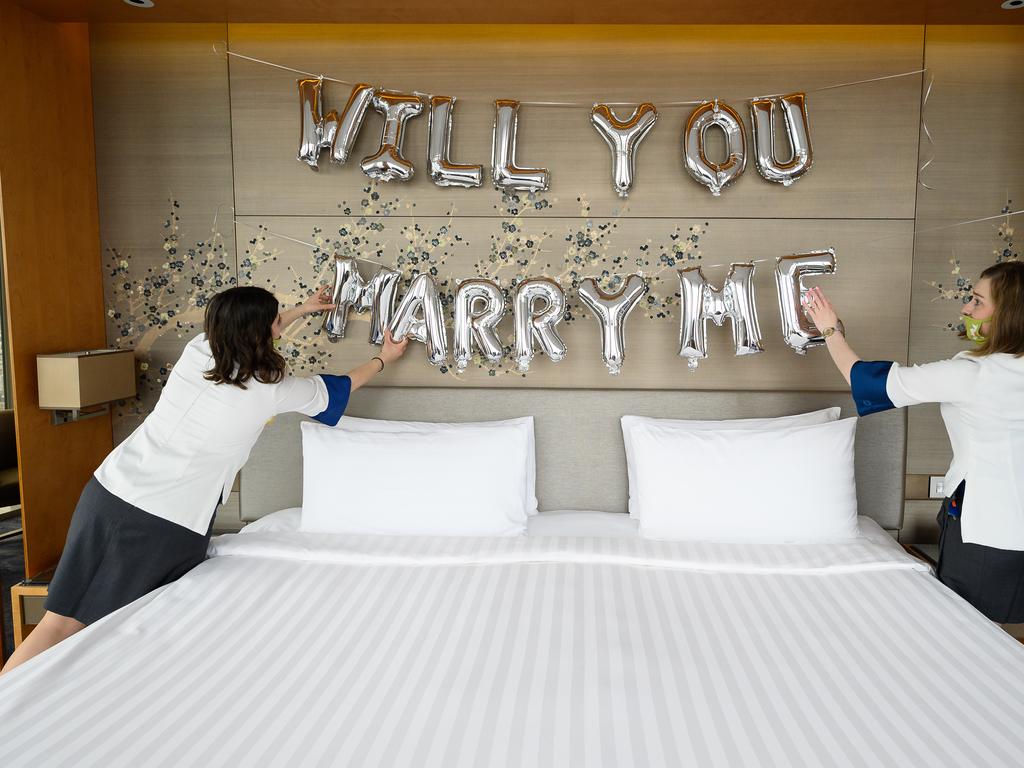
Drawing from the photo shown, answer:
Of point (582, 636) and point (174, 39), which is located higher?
point (174, 39)

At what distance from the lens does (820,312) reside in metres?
2.32

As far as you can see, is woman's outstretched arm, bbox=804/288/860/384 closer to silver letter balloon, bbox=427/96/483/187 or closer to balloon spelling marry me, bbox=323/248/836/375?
balloon spelling marry me, bbox=323/248/836/375

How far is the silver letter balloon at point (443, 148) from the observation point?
256 cm

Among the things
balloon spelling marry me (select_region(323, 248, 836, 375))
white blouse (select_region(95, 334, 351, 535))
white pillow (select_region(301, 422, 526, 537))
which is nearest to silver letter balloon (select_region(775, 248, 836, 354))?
balloon spelling marry me (select_region(323, 248, 836, 375))

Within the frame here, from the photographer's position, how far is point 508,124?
2.56m

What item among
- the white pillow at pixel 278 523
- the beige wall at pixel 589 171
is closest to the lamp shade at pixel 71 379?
the beige wall at pixel 589 171

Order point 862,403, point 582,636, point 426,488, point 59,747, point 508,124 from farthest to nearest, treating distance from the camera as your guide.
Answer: point 508,124 < point 426,488 < point 862,403 < point 582,636 < point 59,747

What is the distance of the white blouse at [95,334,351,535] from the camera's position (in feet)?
6.77

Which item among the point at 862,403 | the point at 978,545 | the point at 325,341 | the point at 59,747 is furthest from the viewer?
the point at 325,341

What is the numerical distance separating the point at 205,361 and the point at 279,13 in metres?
1.33

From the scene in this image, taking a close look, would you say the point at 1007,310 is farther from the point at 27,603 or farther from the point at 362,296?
the point at 27,603

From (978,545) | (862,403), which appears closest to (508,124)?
(862,403)

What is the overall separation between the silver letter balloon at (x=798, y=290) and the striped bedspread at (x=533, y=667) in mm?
727

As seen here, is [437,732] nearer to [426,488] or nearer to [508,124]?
[426,488]
